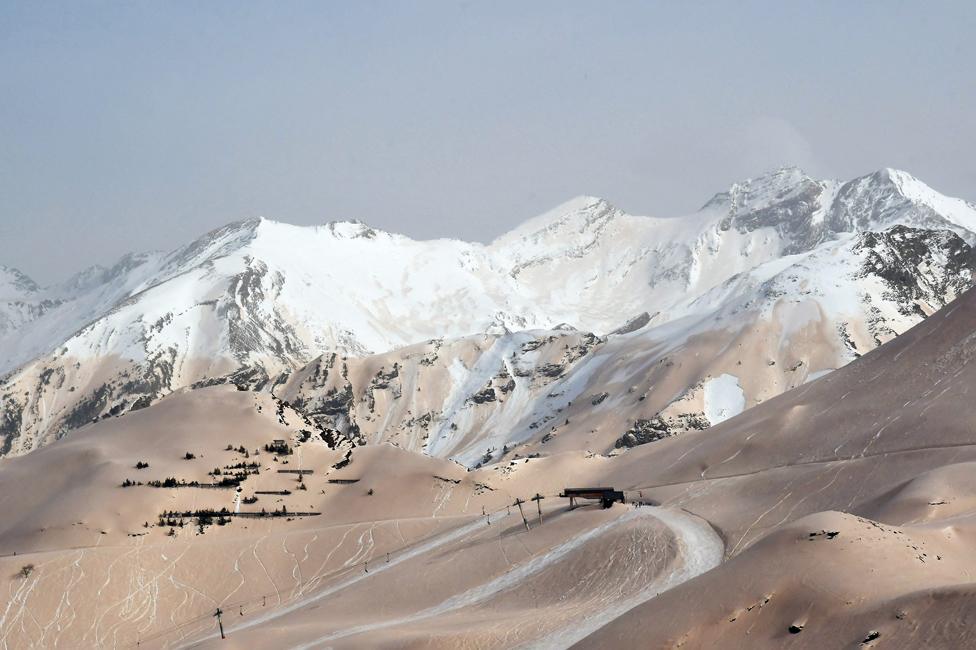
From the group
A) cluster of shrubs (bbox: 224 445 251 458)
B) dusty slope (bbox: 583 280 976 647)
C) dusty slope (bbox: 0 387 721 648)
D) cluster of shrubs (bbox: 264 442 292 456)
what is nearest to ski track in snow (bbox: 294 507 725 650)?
dusty slope (bbox: 0 387 721 648)

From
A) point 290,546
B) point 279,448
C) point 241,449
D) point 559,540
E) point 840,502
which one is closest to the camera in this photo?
point 840,502

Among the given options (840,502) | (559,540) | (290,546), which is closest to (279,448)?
(290,546)

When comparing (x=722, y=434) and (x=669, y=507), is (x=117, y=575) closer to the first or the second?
(x=669, y=507)

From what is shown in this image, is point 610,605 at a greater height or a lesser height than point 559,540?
lesser

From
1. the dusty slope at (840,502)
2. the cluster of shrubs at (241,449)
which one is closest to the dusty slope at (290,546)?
the cluster of shrubs at (241,449)

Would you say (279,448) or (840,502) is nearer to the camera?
(840,502)

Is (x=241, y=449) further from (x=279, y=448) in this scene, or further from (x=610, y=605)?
(x=610, y=605)

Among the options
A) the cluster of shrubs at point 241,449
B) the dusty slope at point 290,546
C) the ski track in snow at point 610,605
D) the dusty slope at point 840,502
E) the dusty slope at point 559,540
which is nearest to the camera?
the dusty slope at point 840,502

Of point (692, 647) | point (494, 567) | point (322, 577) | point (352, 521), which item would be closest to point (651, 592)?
point (494, 567)

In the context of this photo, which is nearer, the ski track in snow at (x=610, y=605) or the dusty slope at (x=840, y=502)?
the dusty slope at (x=840, y=502)

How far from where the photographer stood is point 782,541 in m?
56.5

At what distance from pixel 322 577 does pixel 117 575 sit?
791 inches

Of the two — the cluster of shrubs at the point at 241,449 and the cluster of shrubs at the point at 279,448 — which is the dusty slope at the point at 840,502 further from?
the cluster of shrubs at the point at 241,449

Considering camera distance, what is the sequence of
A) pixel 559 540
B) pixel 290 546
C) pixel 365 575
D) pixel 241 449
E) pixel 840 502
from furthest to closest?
pixel 241 449 < pixel 290 546 < pixel 365 575 < pixel 559 540 < pixel 840 502
